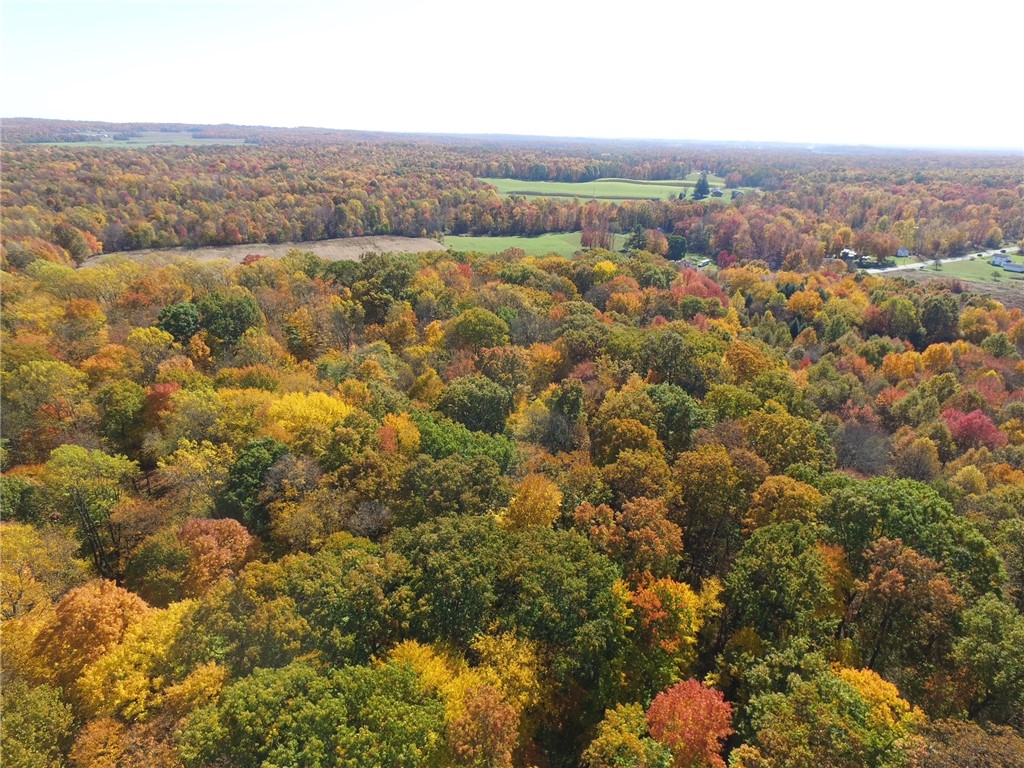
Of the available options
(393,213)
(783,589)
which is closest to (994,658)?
(783,589)

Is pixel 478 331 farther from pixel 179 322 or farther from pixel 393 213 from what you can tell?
pixel 393 213

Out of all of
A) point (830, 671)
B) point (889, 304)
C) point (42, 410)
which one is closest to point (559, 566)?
point (830, 671)

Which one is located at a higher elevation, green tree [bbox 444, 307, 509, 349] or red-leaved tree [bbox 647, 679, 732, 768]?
green tree [bbox 444, 307, 509, 349]

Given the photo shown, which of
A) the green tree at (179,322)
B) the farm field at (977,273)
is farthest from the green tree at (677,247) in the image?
the green tree at (179,322)

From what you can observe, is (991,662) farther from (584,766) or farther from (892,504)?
(584,766)

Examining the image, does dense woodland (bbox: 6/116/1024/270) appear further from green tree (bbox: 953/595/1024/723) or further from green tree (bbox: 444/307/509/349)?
green tree (bbox: 953/595/1024/723)

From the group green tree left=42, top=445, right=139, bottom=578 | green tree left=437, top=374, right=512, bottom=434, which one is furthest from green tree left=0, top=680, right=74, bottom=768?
green tree left=437, top=374, right=512, bottom=434
